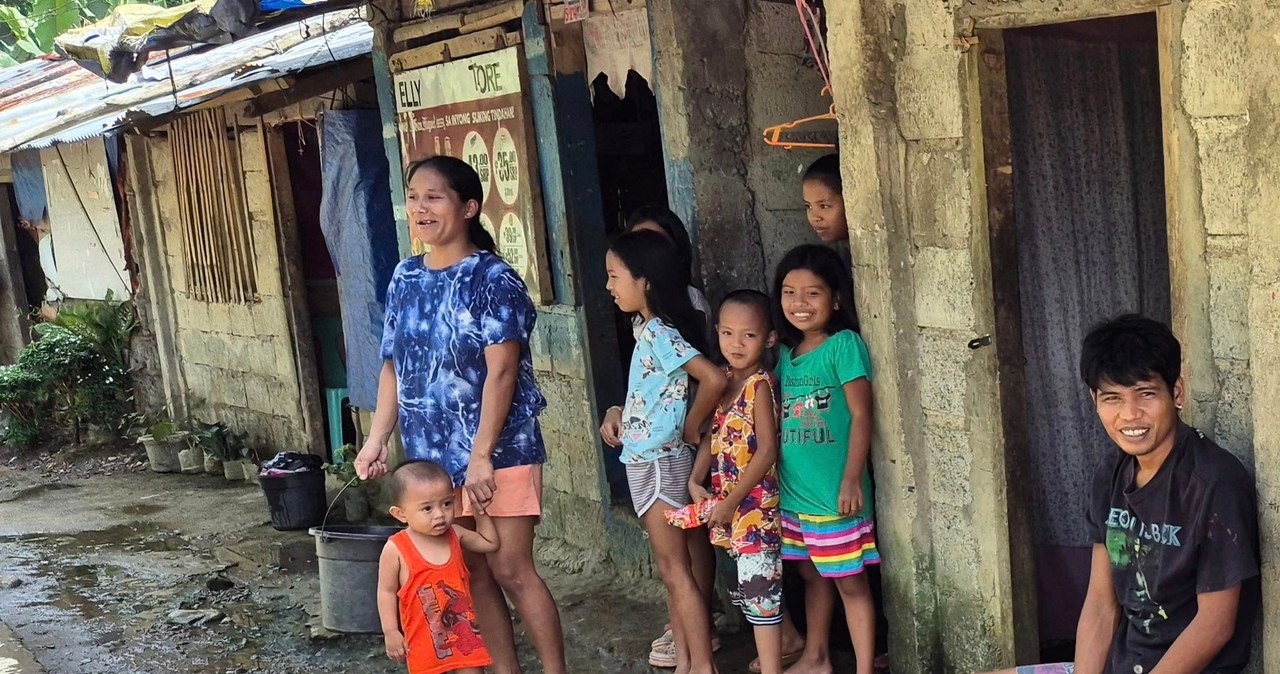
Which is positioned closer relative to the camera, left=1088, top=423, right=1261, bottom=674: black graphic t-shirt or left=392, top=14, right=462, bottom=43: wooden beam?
left=1088, top=423, right=1261, bottom=674: black graphic t-shirt

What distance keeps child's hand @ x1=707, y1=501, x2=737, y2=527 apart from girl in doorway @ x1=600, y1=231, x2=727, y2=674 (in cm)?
18

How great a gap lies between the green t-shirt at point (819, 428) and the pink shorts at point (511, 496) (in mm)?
806

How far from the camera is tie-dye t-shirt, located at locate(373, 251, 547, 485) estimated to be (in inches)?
161

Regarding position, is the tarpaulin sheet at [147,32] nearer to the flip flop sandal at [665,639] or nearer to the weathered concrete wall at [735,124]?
the weathered concrete wall at [735,124]

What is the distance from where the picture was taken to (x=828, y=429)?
166 inches

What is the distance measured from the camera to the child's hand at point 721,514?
4.25 metres

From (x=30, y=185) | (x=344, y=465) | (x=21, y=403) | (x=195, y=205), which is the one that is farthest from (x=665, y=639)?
(x=30, y=185)

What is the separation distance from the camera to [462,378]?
13.6 feet

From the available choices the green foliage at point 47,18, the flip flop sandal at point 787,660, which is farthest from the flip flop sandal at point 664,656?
the green foliage at point 47,18

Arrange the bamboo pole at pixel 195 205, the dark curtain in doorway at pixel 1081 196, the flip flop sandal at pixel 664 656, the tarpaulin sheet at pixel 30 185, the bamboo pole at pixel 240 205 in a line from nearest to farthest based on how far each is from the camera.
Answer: the dark curtain in doorway at pixel 1081 196 < the flip flop sandal at pixel 664 656 < the bamboo pole at pixel 240 205 < the bamboo pole at pixel 195 205 < the tarpaulin sheet at pixel 30 185

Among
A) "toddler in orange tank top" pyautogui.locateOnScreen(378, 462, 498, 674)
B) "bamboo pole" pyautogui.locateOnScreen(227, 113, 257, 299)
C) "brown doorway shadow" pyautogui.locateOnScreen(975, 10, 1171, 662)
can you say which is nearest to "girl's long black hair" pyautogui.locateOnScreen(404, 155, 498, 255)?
"toddler in orange tank top" pyautogui.locateOnScreen(378, 462, 498, 674)

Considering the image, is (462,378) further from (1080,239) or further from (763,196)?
(1080,239)

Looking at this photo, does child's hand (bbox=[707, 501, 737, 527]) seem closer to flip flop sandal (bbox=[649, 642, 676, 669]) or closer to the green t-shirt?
the green t-shirt

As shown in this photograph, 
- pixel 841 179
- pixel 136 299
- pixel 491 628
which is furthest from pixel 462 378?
pixel 136 299
